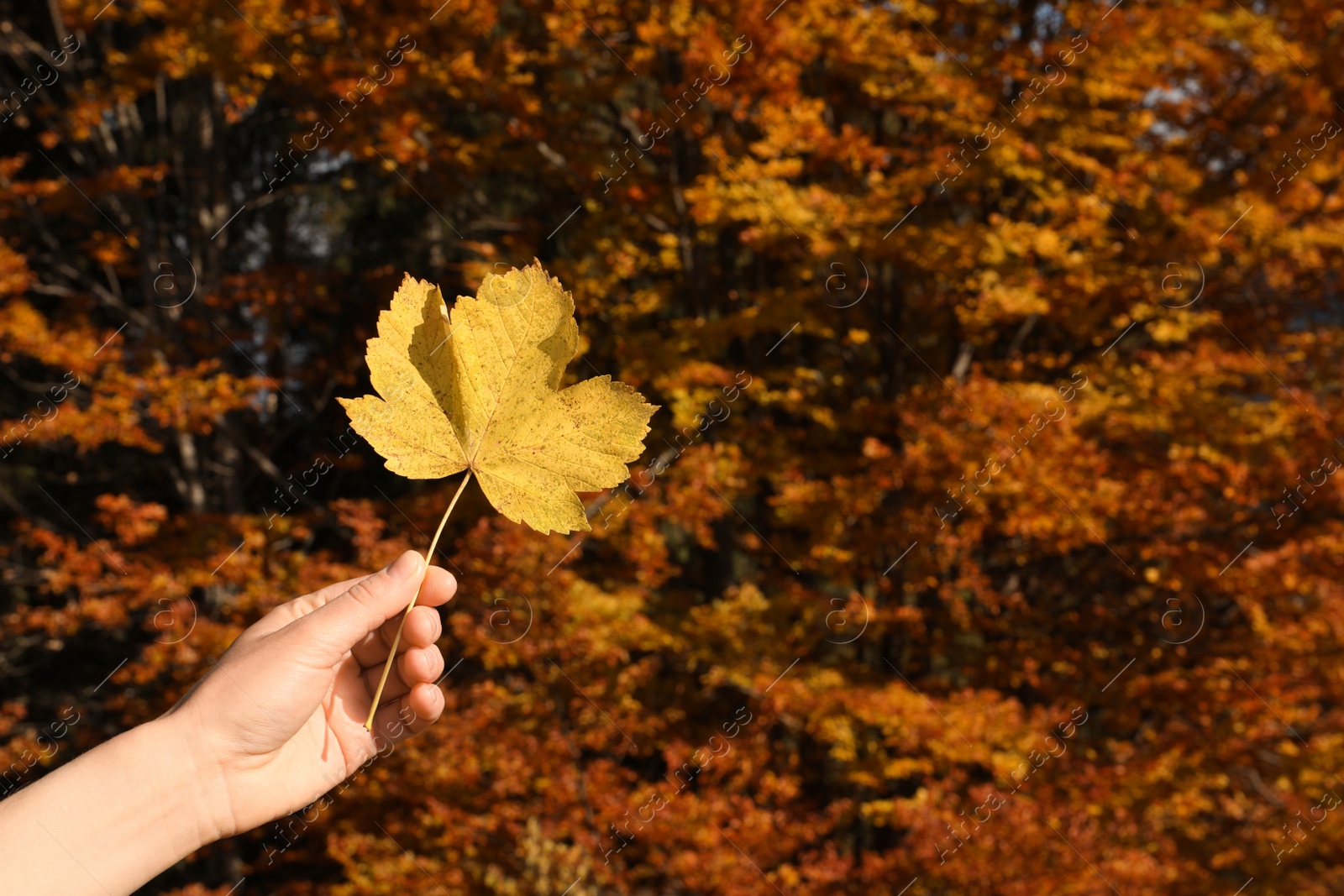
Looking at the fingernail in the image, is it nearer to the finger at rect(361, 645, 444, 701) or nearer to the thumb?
the thumb

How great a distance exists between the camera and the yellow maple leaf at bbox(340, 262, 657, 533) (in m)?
0.92

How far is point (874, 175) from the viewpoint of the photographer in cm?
676

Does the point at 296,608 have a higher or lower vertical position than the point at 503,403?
lower

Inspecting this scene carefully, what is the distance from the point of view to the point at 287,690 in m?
1.25

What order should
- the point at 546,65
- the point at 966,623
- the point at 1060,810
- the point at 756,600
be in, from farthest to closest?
the point at 546,65
the point at 966,623
the point at 756,600
the point at 1060,810

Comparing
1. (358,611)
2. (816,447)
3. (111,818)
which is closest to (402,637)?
(358,611)

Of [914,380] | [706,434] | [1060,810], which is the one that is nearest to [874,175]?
[706,434]

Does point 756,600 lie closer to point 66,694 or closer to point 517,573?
point 517,573

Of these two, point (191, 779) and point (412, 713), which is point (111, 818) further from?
point (412, 713)

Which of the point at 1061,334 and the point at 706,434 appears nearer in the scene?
the point at 706,434

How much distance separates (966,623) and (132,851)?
7.25 metres

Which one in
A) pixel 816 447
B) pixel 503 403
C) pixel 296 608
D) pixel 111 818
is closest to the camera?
pixel 503 403

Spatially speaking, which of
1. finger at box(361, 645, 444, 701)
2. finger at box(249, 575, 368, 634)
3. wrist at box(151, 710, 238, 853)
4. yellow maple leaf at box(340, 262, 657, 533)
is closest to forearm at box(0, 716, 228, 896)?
wrist at box(151, 710, 238, 853)

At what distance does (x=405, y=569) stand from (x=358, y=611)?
0.09 m
